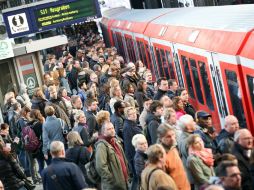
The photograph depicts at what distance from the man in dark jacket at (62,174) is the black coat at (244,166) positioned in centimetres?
191

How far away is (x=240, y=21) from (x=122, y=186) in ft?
11.5

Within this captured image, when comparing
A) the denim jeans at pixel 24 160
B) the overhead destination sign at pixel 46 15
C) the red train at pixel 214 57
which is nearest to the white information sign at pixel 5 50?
the overhead destination sign at pixel 46 15

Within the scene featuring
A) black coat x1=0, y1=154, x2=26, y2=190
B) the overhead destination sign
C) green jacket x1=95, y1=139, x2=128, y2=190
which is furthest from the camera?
the overhead destination sign

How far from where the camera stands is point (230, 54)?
11.1 m

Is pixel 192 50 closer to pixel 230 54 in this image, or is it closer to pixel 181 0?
pixel 230 54

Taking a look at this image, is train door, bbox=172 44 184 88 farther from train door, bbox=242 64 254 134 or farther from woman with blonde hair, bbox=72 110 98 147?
train door, bbox=242 64 254 134

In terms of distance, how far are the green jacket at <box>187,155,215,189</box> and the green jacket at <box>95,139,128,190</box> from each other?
1.52m

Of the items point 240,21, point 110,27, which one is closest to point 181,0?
point 110,27

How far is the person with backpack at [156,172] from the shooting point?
8023 mm

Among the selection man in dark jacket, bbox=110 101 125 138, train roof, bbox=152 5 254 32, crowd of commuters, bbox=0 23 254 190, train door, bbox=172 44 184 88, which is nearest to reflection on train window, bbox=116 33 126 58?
train roof, bbox=152 5 254 32

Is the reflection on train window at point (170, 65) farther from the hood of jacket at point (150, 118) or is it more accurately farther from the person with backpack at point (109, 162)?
the person with backpack at point (109, 162)

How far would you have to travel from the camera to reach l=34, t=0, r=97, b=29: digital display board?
26391 mm

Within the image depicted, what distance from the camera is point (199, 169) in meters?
8.53

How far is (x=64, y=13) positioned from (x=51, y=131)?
46.7 ft
